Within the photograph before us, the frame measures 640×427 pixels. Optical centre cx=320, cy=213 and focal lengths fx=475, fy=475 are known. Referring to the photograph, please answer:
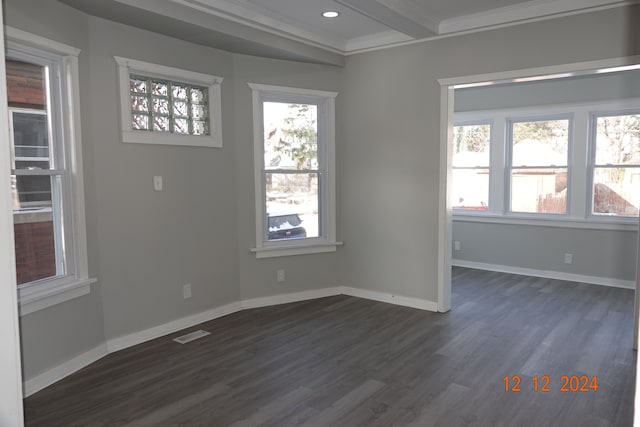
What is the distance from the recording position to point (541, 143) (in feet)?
19.7

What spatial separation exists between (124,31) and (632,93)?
5.21 meters

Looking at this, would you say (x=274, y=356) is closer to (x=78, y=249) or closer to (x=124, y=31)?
(x=78, y=249)

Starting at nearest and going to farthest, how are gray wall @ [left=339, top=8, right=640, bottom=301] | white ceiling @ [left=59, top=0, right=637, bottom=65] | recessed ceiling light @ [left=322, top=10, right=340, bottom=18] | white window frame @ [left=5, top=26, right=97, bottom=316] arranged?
1. white window frame @ [left=5, top=26, right=97, bottom=316]
2. white ceiling @ [left=59, top=0, right=637, bottom=65]
3. recessed ceiling light @ [left=322, top=10, right=340, bottom=18]
4. gray wall @ [left=339, top=8, right=640, bottom=301]

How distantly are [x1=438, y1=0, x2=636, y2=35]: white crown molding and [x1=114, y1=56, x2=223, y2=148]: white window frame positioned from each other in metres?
2.11

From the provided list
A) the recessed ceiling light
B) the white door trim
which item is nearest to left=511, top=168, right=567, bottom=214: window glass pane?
the white door trim

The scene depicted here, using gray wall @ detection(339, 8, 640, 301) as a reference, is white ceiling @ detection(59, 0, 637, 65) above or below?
above

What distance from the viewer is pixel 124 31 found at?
3.53 metres

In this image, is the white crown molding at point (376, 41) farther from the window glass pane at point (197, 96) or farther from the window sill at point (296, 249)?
the window sill at point (296, 249)

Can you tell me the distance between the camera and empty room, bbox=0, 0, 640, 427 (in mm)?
2920

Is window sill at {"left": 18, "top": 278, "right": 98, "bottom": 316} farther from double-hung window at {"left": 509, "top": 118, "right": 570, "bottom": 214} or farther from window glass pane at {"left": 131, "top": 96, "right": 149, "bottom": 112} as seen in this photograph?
double-hung window at {"left": 509, "top": 118, "right": 570, "bottom": 214}

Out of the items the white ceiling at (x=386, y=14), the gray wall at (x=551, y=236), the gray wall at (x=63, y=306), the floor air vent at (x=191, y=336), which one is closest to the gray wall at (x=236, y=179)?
the gray wall at (x=63, y=306)

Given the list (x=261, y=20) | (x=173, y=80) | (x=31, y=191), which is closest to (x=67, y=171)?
(x=31, y=191)

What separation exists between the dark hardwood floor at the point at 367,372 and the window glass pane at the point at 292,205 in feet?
2.64

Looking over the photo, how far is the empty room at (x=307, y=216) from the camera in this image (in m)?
2.92
